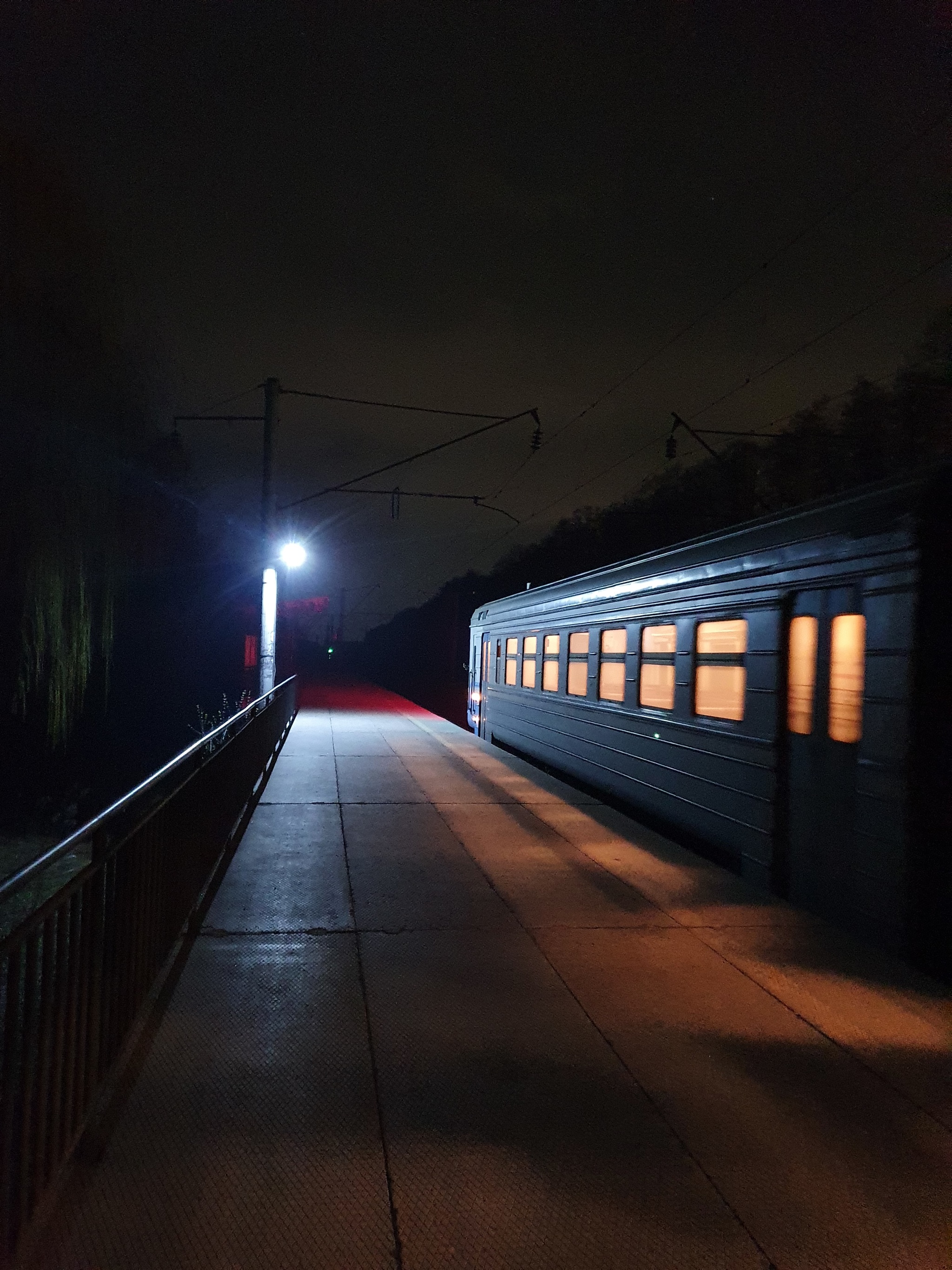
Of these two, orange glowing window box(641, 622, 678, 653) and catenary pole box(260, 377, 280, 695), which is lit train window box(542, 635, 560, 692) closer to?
orange glowing window box(641, 622, 678, 653)

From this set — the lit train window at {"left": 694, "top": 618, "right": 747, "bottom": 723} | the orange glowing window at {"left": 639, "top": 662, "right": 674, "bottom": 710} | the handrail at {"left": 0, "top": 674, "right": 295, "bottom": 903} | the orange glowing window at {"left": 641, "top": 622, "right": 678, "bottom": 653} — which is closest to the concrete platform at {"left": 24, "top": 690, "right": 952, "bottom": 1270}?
the handrail at {"left": 0, "top": 674, "right": 295, "bottom": 903}

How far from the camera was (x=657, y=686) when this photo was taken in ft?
27.4

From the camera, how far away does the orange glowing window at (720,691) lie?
22.0 feet

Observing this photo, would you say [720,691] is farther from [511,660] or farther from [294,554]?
[294,554]

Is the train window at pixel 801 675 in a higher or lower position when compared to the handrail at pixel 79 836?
higher

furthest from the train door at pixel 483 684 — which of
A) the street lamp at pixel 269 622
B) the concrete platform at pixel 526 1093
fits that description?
the concrete platform at pixel 526 1093

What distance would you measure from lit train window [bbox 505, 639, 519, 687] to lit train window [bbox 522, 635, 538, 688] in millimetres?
530

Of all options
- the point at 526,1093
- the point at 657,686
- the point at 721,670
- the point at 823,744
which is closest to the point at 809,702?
the point at 823,744

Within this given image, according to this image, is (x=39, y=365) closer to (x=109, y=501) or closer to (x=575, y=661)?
(x=109, y=501)

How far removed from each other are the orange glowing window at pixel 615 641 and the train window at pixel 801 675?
122 inches

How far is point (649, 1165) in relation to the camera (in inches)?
118

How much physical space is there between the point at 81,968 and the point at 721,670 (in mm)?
5360

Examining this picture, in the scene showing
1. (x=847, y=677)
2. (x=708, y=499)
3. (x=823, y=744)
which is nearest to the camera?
(x=847, y=677)

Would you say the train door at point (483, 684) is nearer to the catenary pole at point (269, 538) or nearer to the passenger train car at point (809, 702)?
the catenary pole at point (269, 538)
